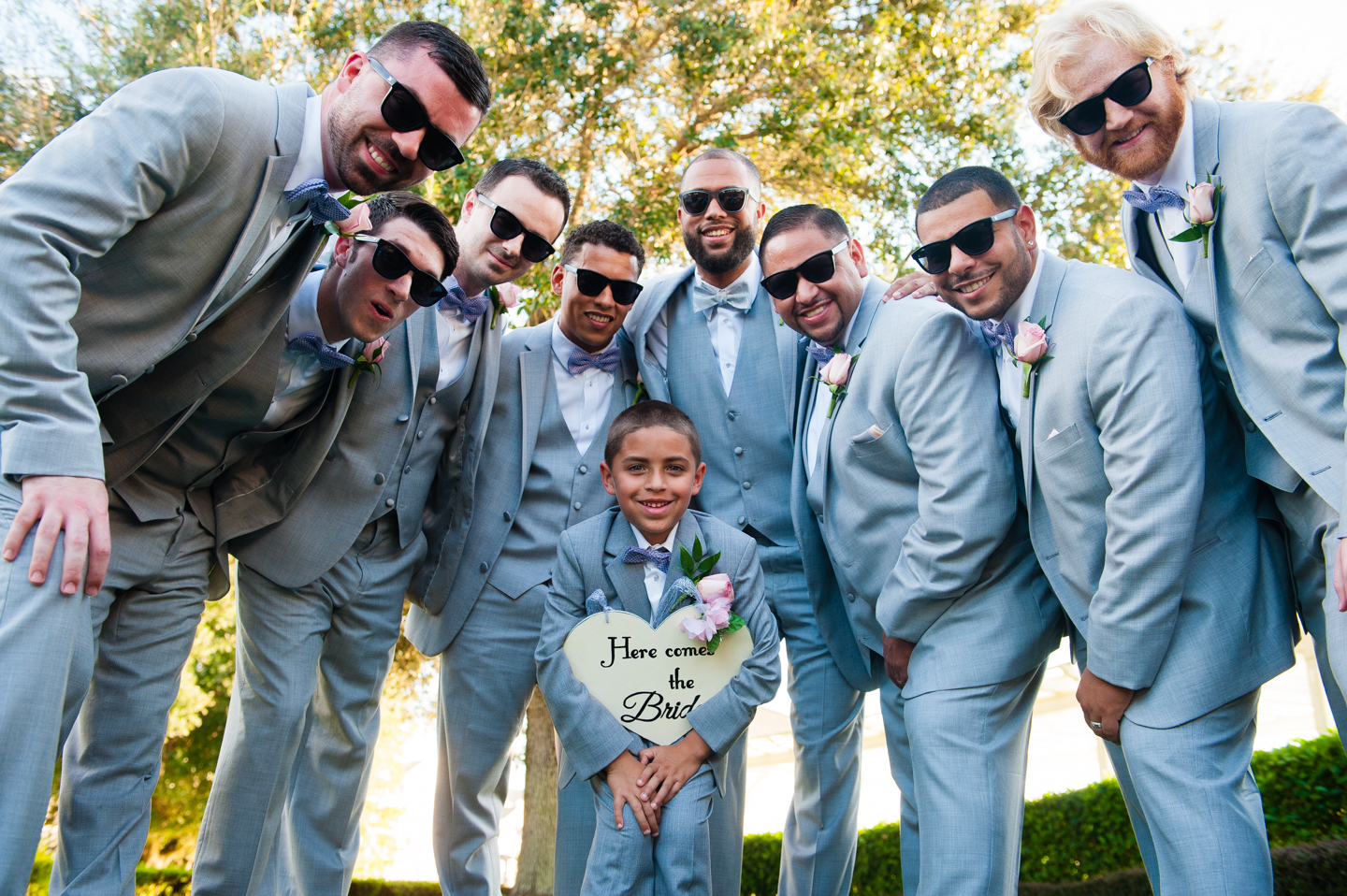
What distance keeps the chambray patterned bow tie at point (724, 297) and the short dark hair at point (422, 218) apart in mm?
1170

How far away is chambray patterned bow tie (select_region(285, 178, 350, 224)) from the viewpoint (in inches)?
115

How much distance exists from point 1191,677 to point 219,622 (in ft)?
30.9

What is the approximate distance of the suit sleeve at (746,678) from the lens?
3312mm

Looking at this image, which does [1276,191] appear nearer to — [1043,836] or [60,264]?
[60,264]

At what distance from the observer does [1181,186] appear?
9.77 ft

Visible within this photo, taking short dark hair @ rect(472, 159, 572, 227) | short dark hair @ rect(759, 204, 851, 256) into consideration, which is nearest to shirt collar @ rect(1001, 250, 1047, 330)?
short dark hair @ rect(759, 204, 851, 256)

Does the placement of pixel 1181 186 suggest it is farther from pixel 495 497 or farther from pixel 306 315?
pixel 306 315

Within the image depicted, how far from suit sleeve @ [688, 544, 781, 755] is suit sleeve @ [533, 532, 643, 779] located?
270mm

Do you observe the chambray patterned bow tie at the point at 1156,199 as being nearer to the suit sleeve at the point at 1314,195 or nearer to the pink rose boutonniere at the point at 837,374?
the suit sleeve at the point at 1314,195

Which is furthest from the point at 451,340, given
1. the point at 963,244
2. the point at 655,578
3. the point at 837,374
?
the point at 963,244

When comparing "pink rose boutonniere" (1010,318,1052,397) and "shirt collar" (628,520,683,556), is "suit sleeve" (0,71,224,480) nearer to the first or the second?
"shirt collar" (628,520,683,556)

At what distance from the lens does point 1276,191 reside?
2619 millimetres

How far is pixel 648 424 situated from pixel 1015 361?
1.41 metres

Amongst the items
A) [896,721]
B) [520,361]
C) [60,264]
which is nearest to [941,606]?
[896,721]
